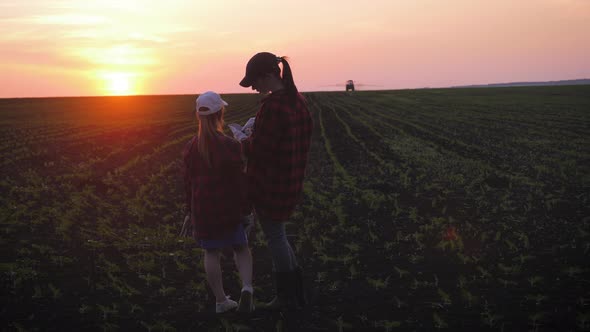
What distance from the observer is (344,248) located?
6.07 meters

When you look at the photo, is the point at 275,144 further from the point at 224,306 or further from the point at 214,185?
the point at 224,306

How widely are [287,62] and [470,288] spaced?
9.61 feet

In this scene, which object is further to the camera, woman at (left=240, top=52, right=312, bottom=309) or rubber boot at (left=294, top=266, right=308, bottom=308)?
rubber boot at (left=294, top=266, right=308, bottom=308)

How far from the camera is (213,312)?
4277 millimetres

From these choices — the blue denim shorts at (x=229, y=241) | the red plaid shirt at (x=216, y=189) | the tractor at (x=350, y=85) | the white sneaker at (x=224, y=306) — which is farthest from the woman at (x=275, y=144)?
the tractor at (x=350, y=85)

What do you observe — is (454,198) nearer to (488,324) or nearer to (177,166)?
(488,324)

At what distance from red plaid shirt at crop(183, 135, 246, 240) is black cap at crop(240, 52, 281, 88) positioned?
0.54 metres

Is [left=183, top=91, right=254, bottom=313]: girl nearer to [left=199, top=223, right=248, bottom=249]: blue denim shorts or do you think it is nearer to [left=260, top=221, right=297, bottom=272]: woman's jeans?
[left=199, top=223, right=248, bottom=249]: blue denim shorts

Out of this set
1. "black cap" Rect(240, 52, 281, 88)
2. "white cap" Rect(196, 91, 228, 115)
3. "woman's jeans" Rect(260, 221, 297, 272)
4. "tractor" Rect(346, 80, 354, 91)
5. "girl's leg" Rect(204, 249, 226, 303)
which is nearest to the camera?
"black cap" Rect(240, 52, 281, 88)

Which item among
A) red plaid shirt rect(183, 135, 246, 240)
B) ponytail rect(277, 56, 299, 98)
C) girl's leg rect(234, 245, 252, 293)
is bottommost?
girl's leg rect(234, 245, 252, 293)

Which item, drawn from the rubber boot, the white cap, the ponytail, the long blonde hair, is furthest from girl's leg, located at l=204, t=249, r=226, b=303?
the ponytail

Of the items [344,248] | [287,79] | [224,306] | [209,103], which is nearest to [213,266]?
[224,306]

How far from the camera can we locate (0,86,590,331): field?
4156mm

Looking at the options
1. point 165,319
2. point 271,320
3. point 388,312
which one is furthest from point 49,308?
point 388,312
